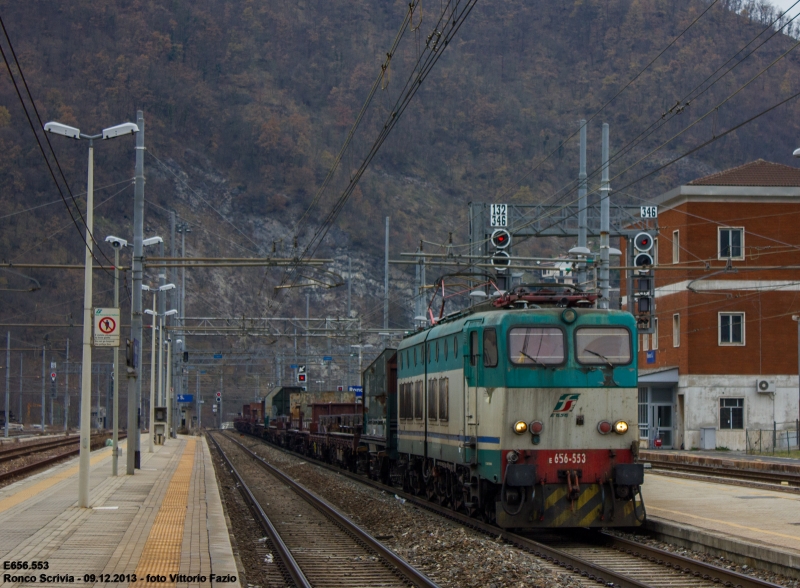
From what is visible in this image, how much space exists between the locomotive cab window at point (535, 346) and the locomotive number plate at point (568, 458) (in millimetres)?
1362

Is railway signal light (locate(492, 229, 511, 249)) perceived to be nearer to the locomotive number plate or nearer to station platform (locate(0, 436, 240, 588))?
station platform (locate(0, 436, 240, 588))

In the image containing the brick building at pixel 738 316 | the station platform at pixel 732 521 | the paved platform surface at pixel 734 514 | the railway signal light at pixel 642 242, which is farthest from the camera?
the brick building at pixel 738 316

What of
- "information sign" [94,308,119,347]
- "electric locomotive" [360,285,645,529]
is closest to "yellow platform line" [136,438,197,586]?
"information sign" [94,308,119,347]

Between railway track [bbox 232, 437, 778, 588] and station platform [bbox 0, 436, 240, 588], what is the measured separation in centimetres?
415

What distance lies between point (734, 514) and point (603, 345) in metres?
3.53

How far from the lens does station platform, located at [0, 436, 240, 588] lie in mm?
10484

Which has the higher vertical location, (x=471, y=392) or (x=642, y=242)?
(x=642, y=242)

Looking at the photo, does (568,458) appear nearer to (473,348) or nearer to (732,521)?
(473,348)

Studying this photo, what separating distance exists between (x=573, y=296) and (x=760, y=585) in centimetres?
619

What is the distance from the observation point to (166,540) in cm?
1331

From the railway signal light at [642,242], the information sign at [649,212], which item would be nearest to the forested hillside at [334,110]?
the information sign at [649,212]

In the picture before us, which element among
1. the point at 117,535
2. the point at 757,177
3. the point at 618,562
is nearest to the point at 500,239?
the point at 618,562

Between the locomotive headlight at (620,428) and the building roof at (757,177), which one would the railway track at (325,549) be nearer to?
the locomotive headlight at (620,428)

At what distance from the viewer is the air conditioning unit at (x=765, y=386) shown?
4584cm
